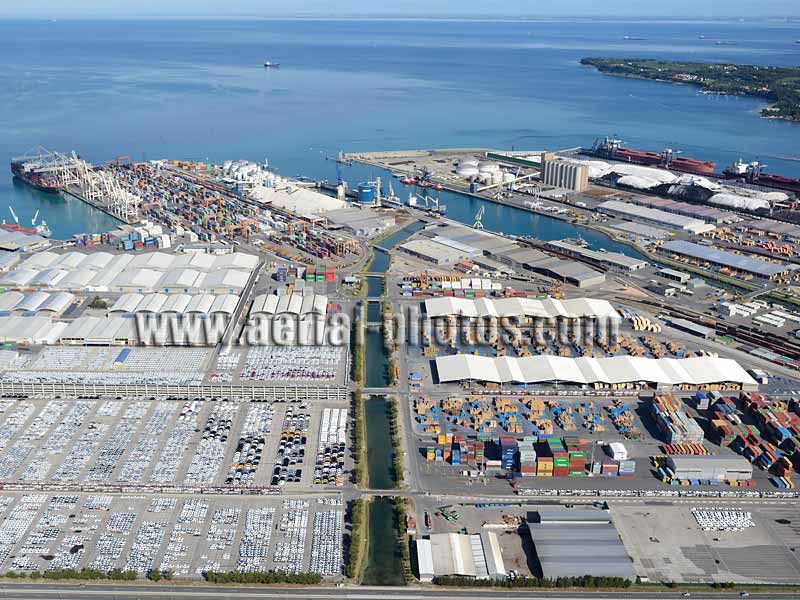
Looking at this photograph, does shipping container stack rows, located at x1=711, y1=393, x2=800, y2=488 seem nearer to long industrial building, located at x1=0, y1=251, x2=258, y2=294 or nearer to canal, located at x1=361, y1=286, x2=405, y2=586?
canal, located at x1=361, y1=286, x2=405, y2=586

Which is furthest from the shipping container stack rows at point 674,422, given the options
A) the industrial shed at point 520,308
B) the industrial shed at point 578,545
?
the industrial shed at point 520,308

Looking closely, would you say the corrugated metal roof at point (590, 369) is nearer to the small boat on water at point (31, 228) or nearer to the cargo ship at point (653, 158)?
the small boat on water at point (31, 228)

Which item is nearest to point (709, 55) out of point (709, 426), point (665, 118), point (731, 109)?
point (731, 109)

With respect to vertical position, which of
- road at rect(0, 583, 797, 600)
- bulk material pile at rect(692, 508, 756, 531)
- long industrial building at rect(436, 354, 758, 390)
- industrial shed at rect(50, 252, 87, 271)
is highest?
industrial shed at rect(50, 252, 87, 271)

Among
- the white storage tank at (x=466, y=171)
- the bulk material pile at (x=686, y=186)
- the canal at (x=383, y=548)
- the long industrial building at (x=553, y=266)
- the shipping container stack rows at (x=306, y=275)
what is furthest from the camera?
the white storage tank at (x=466, y=171)

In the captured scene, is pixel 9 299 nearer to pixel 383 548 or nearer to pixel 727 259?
pixel 383 548

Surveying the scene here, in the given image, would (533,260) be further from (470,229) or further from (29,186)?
(29,186)

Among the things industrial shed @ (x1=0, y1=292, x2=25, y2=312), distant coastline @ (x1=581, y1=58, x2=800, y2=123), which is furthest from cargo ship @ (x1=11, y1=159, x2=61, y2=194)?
distant coastline @ (x1=581, y1=58, x2=800, y2=123)
